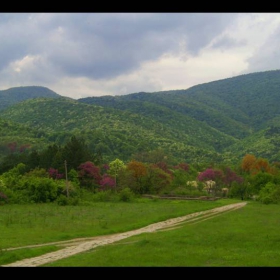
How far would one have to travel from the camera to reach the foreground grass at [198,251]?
14.9m

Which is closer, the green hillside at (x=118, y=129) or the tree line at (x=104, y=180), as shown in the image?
the tree line at (x=104, y=180)

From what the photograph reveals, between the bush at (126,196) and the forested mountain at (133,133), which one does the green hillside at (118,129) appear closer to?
the forested mountain at (133,133)

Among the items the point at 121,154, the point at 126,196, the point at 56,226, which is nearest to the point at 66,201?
the point at 126,196

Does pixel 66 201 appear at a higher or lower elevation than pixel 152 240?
lower

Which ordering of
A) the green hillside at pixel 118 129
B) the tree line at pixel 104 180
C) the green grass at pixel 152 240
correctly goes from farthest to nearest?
the green hillside at pixel 118 129 → the tree line at pixel 104 180 → the green grass at pixel 152 240

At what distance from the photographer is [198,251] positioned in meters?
17.3

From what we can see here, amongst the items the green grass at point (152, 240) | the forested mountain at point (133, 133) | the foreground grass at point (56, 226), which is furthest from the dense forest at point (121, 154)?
the green grass at point (152, 240)

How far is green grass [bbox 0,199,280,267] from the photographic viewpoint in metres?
15.4

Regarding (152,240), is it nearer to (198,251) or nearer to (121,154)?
(198,251)

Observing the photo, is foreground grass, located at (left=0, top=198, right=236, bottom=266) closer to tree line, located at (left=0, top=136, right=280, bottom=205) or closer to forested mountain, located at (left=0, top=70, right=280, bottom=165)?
tree line, located at (left=0, top=136, right=280, bottom=205)

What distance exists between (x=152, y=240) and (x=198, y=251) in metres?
3.17

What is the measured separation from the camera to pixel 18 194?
50031mm
